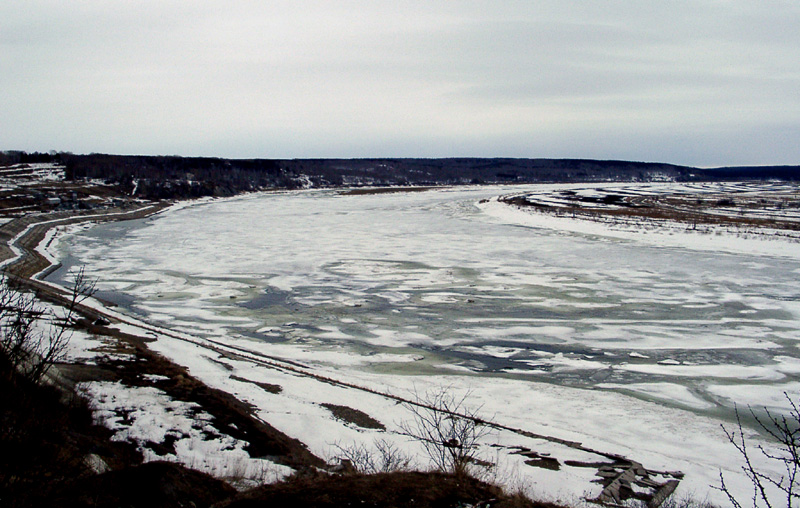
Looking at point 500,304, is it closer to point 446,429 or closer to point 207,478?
point 446,429

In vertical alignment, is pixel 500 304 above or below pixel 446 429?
above

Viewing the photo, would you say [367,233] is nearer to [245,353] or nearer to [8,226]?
[8,226]

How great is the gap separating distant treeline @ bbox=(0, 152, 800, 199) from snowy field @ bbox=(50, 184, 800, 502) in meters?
48.5

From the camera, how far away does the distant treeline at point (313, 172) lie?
74500 millimetres

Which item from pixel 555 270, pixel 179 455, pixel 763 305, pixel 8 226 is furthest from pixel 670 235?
pixel 8 226

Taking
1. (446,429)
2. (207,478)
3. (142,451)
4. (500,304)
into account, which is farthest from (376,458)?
(500,304)

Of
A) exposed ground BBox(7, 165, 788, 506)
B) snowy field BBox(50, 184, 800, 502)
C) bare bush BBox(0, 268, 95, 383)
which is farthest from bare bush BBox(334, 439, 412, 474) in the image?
bare bush BBox(0, 268, 95, 383)

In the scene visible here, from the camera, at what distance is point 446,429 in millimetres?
7832

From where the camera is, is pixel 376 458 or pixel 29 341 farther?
pixel 29 341

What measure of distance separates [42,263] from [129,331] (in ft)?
41.6

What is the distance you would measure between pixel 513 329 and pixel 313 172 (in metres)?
119

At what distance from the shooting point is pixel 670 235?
29.1m

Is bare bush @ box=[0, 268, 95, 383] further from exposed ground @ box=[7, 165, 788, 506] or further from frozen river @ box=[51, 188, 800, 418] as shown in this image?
frozen river @ box=[51, 188, 800, 418]

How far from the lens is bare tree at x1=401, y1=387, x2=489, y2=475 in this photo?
6471 mm
